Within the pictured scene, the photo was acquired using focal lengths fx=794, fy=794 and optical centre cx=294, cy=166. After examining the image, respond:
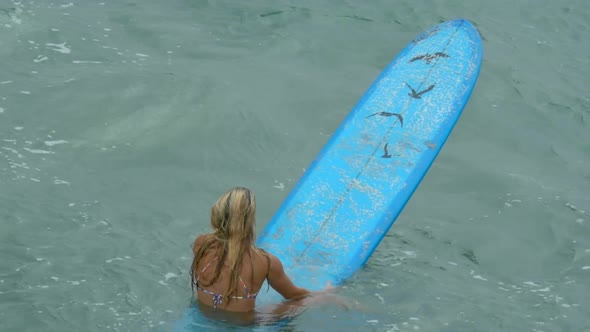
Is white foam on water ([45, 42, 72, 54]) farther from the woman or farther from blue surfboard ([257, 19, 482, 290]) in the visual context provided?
the woman

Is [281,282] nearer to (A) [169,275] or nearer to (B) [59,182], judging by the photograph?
(A) [169,275]

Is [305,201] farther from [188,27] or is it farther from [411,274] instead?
[188,27]

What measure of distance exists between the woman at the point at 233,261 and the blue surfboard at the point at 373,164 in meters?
0.86

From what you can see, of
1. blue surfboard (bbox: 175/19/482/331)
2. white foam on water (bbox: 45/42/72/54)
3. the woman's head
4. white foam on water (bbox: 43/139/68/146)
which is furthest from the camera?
white foam on water (bbox: 45/42/72/54)

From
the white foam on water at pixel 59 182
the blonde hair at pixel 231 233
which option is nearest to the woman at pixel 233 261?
the blonde hair at pixel 231 233

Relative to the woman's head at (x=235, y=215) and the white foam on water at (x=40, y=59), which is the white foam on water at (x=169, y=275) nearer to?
the woman's head at (x=235, y=215)

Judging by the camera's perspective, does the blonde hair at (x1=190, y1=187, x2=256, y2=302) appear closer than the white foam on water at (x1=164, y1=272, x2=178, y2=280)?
Yes

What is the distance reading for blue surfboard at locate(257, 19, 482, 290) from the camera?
542 cm

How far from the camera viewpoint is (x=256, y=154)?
7.14 m

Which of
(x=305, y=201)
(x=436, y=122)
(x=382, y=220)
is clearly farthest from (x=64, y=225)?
(x=436, y=122)

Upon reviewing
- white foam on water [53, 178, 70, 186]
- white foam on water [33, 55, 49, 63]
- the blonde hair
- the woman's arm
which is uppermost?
the blonde hair

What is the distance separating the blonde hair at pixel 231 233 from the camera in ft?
13.4

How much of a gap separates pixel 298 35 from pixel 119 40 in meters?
2.11

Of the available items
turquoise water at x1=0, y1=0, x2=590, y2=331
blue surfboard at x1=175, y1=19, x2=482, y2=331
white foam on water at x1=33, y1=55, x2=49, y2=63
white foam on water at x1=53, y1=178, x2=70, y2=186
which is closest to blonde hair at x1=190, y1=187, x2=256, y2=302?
blue surfboard at x1=175, y1=19, x2=482, y2=331
